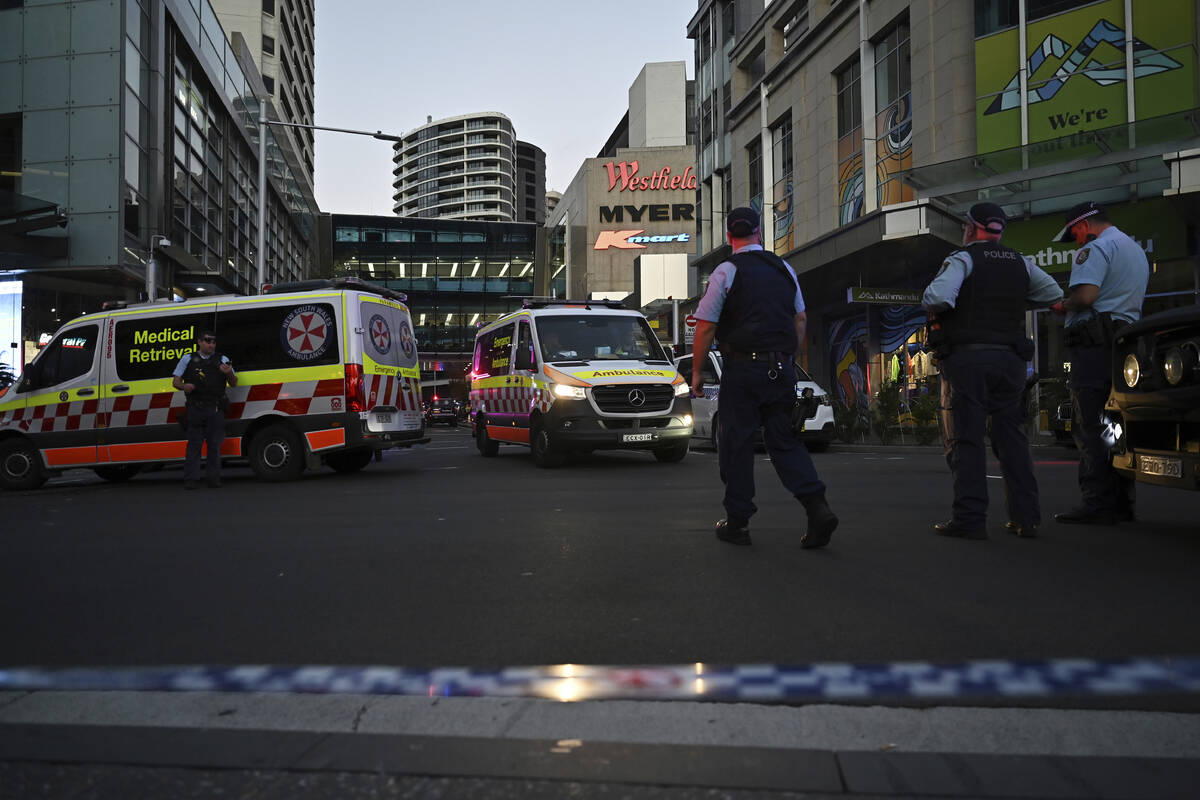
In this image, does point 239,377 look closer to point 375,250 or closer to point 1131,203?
point 1131,203

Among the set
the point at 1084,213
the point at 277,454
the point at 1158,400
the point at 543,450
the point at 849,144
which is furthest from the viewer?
the point at 849,144

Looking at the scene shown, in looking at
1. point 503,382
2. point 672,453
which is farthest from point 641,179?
point 672,453

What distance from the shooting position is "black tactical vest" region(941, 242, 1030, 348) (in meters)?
5.42

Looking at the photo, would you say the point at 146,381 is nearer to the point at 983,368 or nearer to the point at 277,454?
the point at 277,454

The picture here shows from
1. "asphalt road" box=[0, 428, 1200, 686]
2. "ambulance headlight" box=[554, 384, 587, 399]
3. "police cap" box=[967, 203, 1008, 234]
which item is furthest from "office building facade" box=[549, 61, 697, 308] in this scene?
"police cap" box=[967, 203, 1008, 234]

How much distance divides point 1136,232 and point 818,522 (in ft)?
49.8

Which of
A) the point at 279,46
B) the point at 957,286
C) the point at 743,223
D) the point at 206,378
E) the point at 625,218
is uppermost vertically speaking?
the point at 279,46

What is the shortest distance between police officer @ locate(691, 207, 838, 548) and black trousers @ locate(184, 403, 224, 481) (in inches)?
270

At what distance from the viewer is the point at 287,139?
1975 inches

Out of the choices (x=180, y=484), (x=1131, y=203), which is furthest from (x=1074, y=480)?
(x=1131, y=203)

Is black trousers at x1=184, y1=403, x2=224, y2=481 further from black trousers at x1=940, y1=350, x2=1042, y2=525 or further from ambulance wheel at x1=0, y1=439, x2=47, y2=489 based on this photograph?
black trousers at x1=940, y1=350, x2=1042, y2=525

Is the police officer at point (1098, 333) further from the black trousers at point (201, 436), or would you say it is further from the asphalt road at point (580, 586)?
the black trousers at point (201, 436)

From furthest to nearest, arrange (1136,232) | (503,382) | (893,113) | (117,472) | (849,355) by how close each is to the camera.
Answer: (849,355) < (893,113) < (1136,232) < (503,382) < (117,472)

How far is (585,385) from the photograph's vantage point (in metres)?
11.5
